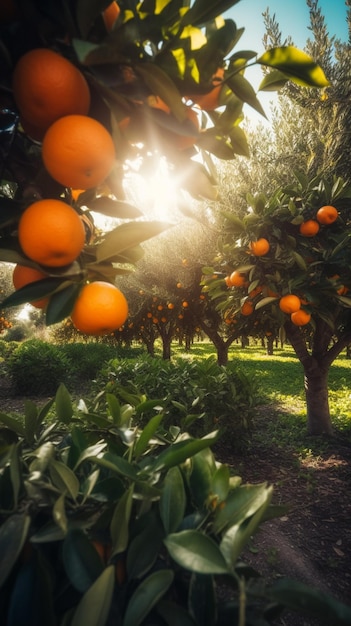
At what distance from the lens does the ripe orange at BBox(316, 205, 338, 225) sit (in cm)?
304

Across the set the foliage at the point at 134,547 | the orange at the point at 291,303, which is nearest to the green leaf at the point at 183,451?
the foliage at the point at 134,547

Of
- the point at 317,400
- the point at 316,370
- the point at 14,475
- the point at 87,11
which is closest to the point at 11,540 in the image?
the point at 14,475

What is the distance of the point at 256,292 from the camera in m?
3.51

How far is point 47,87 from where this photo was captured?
65 centimetres

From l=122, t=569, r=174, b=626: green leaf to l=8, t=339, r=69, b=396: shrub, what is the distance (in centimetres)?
982

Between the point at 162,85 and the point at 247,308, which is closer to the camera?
the point at 162,85

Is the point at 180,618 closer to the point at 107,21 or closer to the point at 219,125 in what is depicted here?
the point at 219,125

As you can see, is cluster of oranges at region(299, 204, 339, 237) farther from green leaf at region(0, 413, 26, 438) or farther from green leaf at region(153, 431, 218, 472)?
green leaf at region(0, 413, 26, 438)

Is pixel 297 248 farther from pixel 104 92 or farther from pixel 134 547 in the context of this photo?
pixel 134 547

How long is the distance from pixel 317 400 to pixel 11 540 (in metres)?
5.19

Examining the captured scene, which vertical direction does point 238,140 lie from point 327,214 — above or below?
below

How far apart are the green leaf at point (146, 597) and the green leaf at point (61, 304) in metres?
0.58

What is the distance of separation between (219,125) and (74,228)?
512mm

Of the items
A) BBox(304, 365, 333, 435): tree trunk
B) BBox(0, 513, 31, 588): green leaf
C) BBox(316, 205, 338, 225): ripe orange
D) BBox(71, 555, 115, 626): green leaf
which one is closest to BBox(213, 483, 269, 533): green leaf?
BBox(71, 555, 115, 626): green leaf
